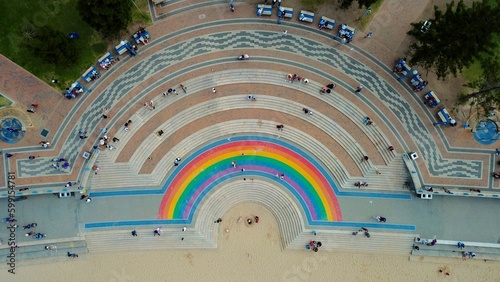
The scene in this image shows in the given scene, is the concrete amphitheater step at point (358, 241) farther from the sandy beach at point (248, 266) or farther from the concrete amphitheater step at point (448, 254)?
the concrete amphitheater step at point (448, 254)

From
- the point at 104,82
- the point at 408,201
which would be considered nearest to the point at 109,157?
the point at 104,82

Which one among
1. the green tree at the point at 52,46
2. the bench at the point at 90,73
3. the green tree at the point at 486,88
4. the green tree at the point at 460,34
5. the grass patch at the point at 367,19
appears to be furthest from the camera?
the grass patch at the point at 367,19

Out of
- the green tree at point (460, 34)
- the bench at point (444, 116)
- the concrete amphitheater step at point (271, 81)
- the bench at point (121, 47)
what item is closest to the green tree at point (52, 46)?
the bench at point (121, 47)

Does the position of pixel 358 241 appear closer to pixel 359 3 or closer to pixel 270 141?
pixel 270 141

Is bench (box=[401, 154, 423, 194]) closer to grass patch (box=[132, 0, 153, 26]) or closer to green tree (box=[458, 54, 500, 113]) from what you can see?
green tree (box=[458, 54, 500, 113])

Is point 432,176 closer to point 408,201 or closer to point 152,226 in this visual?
point 408,201

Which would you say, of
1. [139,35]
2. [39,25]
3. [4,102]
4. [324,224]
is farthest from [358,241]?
[39,25]
